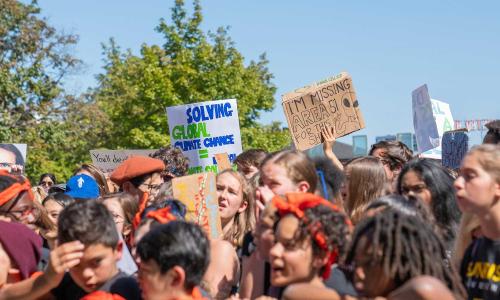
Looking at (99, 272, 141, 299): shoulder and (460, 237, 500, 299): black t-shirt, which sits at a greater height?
(99, 272, 141, 299): shoulder

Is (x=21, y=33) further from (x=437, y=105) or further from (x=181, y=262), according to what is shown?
(x=181, y=262)

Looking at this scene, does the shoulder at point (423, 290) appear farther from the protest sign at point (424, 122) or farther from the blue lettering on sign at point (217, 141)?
the protest sign at point (424, 122)

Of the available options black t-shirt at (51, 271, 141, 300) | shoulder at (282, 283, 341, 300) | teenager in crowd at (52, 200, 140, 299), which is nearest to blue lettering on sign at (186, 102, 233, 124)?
black t-shirt at (51, 271, 141, 300)

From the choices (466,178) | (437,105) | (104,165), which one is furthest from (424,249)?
(104,165)

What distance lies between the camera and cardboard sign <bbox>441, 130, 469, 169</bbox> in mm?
9094

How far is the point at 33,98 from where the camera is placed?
2973cm

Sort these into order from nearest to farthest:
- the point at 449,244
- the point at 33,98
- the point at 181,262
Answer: the point at 181,262 → the point at 449,244 → the point at 33,98

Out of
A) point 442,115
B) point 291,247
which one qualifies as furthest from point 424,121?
point 291,247

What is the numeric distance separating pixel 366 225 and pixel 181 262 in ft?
2.65

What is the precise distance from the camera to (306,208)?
3.69 meters

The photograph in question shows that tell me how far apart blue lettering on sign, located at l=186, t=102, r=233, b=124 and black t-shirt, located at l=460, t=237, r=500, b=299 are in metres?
6.18

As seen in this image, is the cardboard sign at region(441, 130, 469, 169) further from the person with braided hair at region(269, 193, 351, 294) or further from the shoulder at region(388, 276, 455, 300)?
the shoulder at region(388, 276, 455, 300)

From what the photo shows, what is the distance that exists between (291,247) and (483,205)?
3.16 feet

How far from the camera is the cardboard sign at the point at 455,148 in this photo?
9094mm
